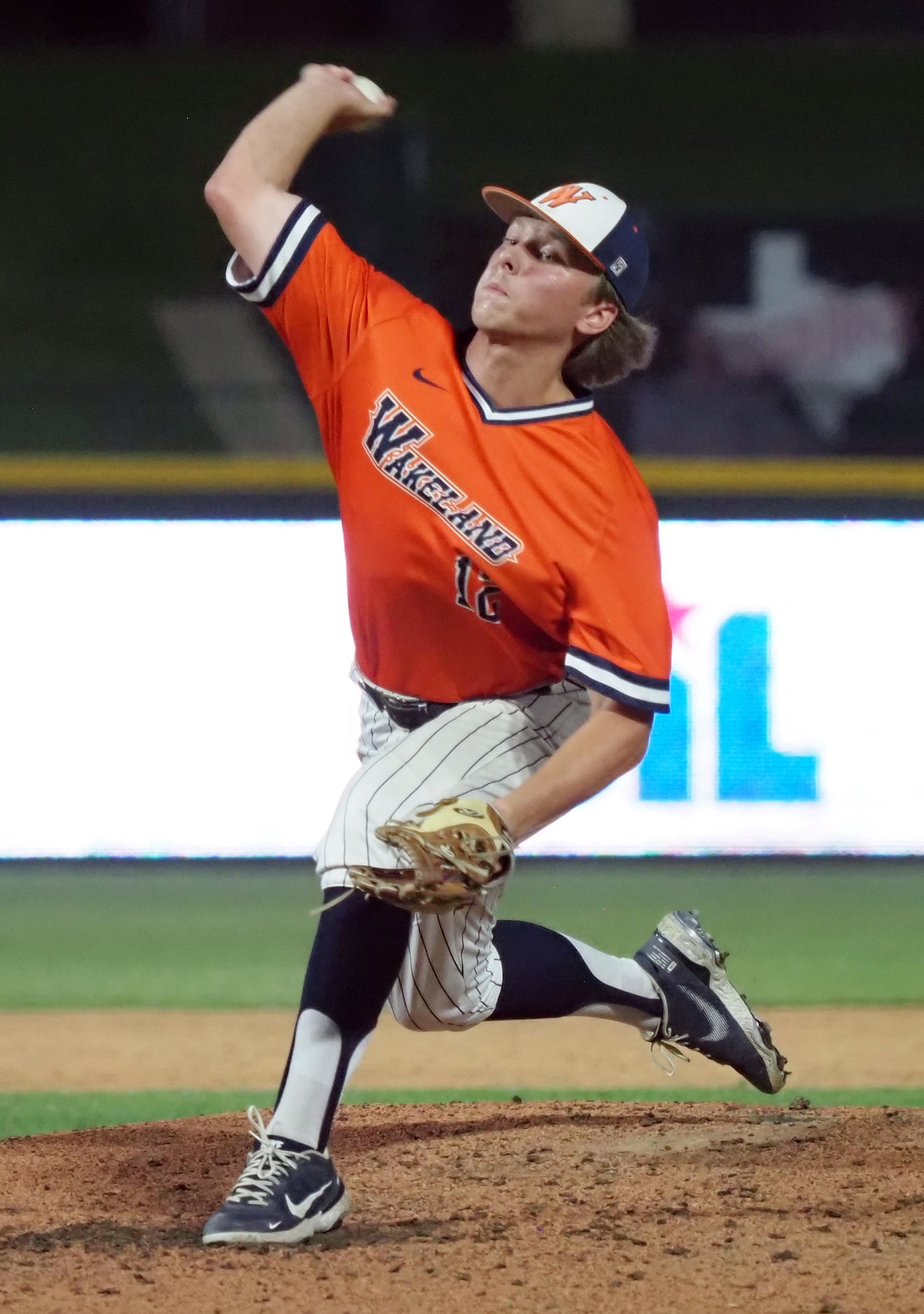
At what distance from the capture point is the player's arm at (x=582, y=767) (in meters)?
2.45

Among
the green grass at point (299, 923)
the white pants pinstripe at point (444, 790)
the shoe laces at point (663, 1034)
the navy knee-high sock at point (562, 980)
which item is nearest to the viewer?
the white pants pinstripe at point (444, 790)

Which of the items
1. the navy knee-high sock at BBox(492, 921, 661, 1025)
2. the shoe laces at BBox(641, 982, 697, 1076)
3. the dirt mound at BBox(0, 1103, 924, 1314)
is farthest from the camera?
the shoe laces at BBox(641, 982, 697, 1076)

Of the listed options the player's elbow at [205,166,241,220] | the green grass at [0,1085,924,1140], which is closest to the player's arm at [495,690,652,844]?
the player's elbow at [205,166,241,220]

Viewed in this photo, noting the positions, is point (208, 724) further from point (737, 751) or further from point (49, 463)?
point (737, 751)

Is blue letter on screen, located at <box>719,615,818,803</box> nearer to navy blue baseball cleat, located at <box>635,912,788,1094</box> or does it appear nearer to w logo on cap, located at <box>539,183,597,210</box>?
navy blue baseball cleat, located at <box>635,912,788,1094</box>

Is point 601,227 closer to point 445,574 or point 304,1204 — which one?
point 445,574

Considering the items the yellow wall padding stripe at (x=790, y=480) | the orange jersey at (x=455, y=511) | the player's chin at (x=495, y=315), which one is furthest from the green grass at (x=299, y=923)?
the player's chin at (x=495, y=315)

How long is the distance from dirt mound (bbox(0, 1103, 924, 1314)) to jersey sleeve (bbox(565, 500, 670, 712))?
78cm

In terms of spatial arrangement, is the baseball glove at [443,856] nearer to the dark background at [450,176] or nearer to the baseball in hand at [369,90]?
the baseball in hand at [369,90]

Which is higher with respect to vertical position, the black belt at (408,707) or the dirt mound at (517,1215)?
the black belt at (408,707)

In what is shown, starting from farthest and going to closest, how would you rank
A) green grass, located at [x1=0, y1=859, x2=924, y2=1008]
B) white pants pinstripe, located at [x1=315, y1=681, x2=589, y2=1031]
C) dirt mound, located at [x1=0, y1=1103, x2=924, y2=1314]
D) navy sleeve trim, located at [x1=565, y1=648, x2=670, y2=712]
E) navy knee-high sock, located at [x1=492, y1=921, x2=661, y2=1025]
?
green grass, located at [x1=0, y1=859, x2=924, y2=1008] → navy knee-high sock, located at [x1=492, y1=921, x2=661, y2=1025] → white pants pinstripe, located at [x1=315, y1=681, x2=589, y2=1031] → navy sleeve trim, located at [x1=565, y1=648, x2=670, y2=712] → dirt mound, located at [x1=0, y1=1103, x2=924, y2=1314]

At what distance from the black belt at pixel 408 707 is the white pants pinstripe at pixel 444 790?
0.04 feet

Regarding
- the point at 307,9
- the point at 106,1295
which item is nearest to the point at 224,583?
the point at 106,1295

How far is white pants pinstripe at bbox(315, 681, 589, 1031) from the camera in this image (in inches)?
102
